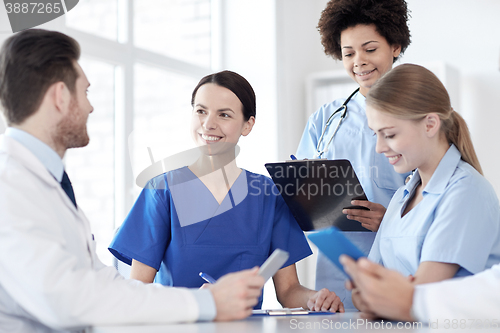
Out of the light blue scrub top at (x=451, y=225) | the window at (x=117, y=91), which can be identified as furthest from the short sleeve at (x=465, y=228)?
the window at (x=117, y=91)

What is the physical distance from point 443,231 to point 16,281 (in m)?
0.80

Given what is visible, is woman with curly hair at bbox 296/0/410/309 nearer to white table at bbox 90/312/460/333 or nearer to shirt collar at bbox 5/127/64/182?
white table at bbox 90/312/460/333

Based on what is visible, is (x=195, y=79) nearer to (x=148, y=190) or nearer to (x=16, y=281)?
(x=148, y=190)

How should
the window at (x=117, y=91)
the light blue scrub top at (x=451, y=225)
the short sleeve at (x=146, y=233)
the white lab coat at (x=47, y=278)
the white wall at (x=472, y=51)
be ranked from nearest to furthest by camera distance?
the white lab coat at (x=47, y=278)
the light blue scrub top at (x=451, y=225)
the short sleeve at (x=146, y=233)
the window at (x=117, y=91)
the white wall at (x=472, y=51)

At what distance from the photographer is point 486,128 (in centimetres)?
303

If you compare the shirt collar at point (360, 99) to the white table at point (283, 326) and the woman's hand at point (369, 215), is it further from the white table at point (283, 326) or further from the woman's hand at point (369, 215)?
the white table at point (283, 326)

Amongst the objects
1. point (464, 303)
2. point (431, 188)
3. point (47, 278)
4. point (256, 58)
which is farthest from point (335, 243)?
point (256, 58)

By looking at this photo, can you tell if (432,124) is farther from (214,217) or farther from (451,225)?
(214,217)

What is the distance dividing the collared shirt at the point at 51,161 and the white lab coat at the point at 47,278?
0.05ft

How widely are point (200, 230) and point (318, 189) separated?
1.16 feet

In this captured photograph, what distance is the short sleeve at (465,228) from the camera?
1014mm

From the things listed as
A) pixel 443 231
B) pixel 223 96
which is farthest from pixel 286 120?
pixel 443 231

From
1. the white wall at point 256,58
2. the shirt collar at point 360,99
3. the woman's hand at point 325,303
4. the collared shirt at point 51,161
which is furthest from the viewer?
the white wall at point 256,58

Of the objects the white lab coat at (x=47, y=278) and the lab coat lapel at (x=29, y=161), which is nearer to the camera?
the white lab coat at (x=47, y=278)
